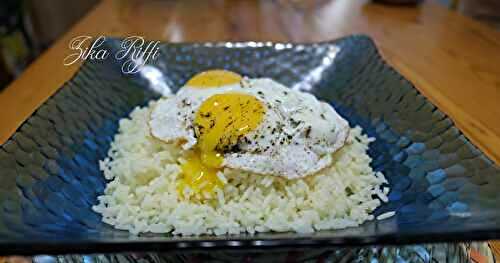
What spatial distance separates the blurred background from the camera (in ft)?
10.0

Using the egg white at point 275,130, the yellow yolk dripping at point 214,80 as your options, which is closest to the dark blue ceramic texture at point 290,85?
the egg white at point 275,130

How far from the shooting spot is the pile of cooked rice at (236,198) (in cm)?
89

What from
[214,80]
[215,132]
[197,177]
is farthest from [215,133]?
[214,80]

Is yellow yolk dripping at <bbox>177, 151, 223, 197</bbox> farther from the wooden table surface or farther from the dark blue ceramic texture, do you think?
the wooden table surface

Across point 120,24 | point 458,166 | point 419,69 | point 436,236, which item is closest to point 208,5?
point 120,24

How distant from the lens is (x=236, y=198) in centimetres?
97

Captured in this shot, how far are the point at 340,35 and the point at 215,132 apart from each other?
1442 mm

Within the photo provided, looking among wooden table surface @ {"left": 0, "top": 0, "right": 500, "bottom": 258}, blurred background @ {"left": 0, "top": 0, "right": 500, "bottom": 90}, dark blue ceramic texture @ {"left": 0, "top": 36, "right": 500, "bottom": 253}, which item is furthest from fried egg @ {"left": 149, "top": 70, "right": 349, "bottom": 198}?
blurred background @ {"left": 0, "top": 0, "right": 500, "bottom": 90}

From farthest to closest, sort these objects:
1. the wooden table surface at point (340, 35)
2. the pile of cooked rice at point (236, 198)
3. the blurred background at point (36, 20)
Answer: the blurred background at point (36, 20) < the wooden table surface at point (340, 35) < the pile of cooked rice at point (236, 198)

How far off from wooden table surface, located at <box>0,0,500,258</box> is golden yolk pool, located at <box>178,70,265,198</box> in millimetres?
605

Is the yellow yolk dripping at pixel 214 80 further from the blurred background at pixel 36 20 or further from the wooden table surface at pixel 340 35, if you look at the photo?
the blurred background at pixel 36 20

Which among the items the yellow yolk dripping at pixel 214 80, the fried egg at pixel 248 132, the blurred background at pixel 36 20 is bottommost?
the fried egg at pixel 248 132

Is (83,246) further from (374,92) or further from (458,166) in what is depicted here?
(374,92)

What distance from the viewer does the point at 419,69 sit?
183 cm
